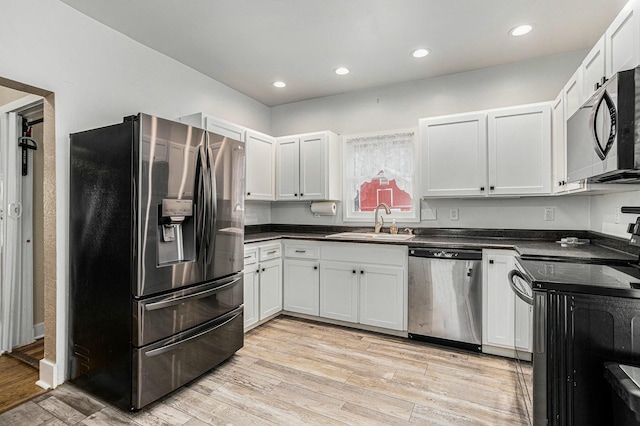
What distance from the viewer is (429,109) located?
353 centimetres

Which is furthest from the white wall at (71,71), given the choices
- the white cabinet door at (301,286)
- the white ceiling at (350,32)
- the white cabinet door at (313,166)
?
the white cabinet door at (301,286)

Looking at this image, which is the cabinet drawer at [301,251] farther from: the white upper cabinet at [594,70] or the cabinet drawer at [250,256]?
the white upper cabinet at [594,70]

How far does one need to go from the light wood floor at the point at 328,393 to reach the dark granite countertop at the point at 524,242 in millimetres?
927

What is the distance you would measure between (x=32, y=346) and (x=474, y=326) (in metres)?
3.86

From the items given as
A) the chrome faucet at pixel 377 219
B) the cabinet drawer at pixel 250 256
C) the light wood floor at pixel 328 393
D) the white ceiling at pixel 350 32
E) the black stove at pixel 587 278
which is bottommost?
the light wood floor at pixel 328 393

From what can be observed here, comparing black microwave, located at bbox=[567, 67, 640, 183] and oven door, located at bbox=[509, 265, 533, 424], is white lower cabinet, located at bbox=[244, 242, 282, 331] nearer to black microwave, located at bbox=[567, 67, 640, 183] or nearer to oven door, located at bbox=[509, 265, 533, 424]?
oven door, located at bbox=[509, 265, 533, 424]

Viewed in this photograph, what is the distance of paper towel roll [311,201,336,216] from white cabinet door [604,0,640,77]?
267 centimetres

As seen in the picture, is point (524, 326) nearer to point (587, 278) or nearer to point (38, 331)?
point (587, 278)

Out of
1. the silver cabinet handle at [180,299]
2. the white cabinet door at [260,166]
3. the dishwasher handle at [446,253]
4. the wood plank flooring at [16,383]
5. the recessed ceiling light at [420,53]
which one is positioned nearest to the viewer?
the silver cabinet handle at [180,299]

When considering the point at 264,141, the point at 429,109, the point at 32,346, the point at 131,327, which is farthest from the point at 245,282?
the point at 429,109

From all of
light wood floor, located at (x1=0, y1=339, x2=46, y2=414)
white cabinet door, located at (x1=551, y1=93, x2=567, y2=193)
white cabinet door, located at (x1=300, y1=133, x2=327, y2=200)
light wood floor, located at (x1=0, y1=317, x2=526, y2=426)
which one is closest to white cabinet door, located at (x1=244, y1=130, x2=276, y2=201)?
white cabinet door, located at (x1=300, y1=133, x2=327, y2=200)

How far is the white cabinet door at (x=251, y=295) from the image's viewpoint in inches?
123

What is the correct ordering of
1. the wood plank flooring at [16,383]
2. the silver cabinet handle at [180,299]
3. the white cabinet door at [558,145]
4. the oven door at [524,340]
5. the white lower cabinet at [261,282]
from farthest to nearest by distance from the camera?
the white lower cabinet at [261,282] < the white cabinet door at [558,145] < the wood plank flooring at [16,383] < the silver cabinet handle at [180,299] < the oven door at [524,340]

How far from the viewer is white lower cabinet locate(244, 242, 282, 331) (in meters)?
3.14
